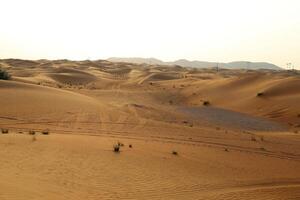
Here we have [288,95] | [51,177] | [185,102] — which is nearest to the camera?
[51,177]

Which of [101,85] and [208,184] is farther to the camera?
[101,85]

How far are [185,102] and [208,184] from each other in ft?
77.0

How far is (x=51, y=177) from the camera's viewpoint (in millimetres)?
9633

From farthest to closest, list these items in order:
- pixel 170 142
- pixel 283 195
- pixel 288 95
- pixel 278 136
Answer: pixel 288 95
pixel 278 136
pixel 170 142
pixel 283 195

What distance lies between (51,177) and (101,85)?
3583 centimetres

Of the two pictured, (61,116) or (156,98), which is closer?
(61,116)

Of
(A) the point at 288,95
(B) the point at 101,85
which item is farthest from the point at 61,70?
(A) the point at 288,95

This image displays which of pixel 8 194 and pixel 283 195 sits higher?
pixel 8 194

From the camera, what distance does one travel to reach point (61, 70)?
56.2m

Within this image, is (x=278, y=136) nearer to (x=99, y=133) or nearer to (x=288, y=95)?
(x=99, y=133)

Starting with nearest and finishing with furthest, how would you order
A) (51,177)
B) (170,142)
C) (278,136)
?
(51,177) < (170,142) < (278,136)

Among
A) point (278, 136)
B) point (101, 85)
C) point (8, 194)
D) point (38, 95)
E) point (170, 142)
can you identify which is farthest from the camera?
point (101, 85)

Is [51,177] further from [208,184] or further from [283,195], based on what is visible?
[283,195]

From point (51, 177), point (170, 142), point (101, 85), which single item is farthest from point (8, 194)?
point (101, 85)
